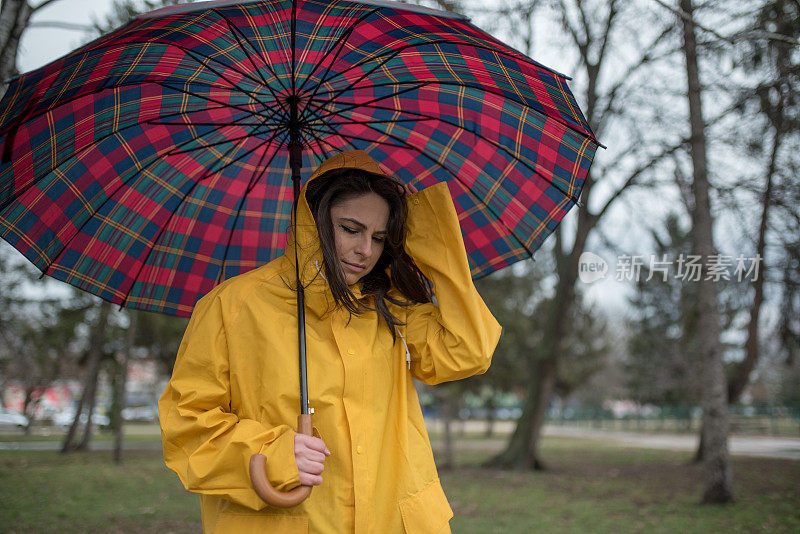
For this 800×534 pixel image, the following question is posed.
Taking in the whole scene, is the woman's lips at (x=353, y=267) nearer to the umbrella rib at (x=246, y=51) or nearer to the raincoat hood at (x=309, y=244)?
the raincoat hood at (x=309, y=244)

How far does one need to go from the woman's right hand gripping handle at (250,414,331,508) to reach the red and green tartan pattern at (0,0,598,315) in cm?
124

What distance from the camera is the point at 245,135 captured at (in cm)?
290

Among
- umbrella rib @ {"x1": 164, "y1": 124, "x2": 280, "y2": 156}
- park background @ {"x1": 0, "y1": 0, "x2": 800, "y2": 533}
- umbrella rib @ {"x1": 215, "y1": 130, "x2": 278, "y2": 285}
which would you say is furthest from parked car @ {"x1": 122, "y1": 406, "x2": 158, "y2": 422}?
umbrella rib @ {"x1": 164, "y1": 124, "x2": 280, "y2": 156}

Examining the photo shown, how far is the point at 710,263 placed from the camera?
8.91m

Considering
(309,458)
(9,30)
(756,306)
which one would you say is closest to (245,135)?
(309,458)

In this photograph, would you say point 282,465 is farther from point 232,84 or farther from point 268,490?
point 232,84

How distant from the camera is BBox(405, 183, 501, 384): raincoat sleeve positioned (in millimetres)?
2291

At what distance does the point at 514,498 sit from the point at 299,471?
851 cm

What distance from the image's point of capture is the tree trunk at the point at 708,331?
28.5 ft

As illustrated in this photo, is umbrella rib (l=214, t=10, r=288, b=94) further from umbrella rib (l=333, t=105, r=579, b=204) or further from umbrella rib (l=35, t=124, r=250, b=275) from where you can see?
umbrella rib (l=35, t=124, r=250, b=275)

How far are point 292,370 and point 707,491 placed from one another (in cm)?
826

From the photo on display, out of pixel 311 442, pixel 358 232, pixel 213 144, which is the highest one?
pixel 213 144

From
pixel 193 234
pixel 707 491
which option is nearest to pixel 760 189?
pixel 707 491

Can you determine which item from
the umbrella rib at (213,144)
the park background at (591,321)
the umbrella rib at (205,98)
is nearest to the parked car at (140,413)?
the park background at (591,321)
